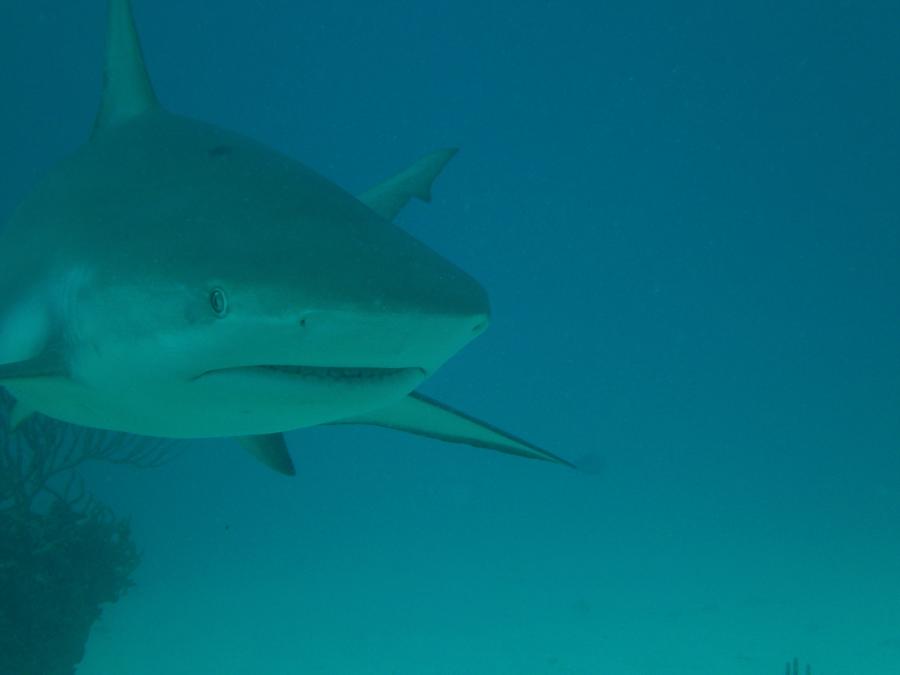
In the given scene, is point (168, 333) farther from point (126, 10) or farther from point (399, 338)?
point (126, 10)

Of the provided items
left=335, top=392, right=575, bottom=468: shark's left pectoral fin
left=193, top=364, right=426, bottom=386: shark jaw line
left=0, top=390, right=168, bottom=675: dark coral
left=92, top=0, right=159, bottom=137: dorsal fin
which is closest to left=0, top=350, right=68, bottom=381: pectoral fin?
left=193, top=364, right=426, bottom=386: shark jaw line

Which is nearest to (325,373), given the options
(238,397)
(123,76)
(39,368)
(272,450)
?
(238,397)

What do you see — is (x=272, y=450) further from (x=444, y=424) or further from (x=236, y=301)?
(x=236, y=301)

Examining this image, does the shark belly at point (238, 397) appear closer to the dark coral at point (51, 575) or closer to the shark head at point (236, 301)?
the shark head at point (236, 301)

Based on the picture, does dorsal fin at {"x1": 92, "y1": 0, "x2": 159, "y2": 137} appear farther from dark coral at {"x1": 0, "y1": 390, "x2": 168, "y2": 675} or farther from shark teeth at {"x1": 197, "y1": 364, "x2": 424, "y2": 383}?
dark coral at {"x1": 0, "y1": 390, "x2": 168, "y2": 675}

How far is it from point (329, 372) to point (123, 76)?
241 cm

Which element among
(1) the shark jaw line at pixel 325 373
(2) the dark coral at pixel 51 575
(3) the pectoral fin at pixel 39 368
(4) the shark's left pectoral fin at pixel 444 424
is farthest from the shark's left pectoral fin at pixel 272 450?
(2) the dark coral at pixel 51 575

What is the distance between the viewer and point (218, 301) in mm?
1582

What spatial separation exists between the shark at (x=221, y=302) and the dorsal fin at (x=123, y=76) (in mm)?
737

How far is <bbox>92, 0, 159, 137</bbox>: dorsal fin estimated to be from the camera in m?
3.20

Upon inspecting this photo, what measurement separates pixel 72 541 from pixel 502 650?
38.6ft

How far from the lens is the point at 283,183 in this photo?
6.98ft

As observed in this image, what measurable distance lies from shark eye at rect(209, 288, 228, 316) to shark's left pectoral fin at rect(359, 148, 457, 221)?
Result: 4.84 ft

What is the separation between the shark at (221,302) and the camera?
157 cm
